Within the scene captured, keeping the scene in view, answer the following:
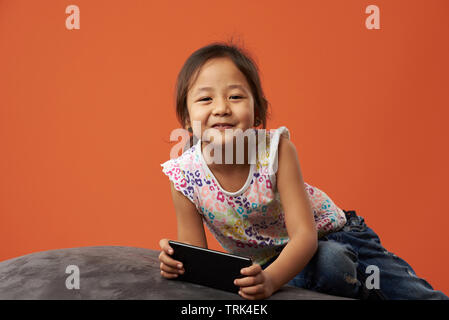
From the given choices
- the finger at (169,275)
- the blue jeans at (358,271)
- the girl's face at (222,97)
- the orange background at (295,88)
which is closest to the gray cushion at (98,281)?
the finger at (169,275)

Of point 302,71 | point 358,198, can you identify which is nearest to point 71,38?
point 302,71

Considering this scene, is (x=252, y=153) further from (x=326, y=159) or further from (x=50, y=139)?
(x=50, y=139)

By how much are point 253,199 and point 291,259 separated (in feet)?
0.85

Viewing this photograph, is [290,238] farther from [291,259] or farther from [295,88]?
[295,88]

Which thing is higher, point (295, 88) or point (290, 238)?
point (295, 88)

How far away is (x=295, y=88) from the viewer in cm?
224

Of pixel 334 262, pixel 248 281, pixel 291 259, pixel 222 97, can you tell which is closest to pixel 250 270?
pixel 248 281

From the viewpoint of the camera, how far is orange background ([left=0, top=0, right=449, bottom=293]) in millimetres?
2166

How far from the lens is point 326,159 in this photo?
7.41 ft

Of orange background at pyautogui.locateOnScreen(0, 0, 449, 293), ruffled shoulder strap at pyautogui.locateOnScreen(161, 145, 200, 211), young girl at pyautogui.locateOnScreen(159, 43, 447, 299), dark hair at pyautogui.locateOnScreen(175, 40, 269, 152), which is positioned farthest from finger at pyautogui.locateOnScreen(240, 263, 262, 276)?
orange background at pyautogui.locateOnScreen(0, 0, 449, 293)

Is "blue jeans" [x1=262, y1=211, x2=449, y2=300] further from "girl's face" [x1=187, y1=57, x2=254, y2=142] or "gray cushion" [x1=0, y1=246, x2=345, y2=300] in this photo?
"girl's face" [x1=187, y1=57, x2=254, y2=142]

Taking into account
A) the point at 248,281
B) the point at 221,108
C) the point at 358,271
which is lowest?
the point at 358,271

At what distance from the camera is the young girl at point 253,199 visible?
115 cm

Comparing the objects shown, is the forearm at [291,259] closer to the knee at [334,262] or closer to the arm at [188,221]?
the knee at [334,262]
